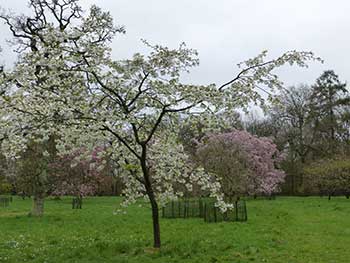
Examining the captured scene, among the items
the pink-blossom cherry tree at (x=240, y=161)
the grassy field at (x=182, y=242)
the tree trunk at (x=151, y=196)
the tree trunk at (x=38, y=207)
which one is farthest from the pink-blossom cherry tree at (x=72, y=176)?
the tree trunk at (x=151, y=196)

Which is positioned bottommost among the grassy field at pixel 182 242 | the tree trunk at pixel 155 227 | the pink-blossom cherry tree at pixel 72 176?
the grassy field at pixel 182 242

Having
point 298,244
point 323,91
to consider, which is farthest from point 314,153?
point 298,244

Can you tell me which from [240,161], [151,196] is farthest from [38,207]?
[240,161]

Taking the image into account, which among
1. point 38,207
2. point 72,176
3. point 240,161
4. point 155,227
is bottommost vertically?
point 155,227

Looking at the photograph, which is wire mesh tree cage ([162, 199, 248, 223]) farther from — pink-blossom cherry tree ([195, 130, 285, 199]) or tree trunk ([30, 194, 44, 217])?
tree trunk ([30, 194, 44, 217])

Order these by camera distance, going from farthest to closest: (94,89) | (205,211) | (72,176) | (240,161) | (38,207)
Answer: (240,161) → (72,176) → (38,207) → (205,211) → (94,89)

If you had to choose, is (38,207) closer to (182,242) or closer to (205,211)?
(205,211)

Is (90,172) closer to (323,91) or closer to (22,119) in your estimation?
(22,119)

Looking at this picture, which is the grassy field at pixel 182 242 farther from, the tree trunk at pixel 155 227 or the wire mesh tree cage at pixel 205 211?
the wire mesh tree cage at pixel 205 211

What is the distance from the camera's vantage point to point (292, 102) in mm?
45906

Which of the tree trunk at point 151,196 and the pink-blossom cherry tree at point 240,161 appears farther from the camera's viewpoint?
the pink-blossom cherry tree at point 240,161

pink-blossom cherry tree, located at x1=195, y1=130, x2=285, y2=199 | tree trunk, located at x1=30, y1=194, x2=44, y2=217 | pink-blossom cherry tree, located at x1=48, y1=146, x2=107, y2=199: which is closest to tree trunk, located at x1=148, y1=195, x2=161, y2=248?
pink-blossom cherry tree, located at x1=48, y1=146, x2=107, y2=199

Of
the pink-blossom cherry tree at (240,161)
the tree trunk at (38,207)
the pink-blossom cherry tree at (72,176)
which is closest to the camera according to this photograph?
the tree trunk at (38,207)

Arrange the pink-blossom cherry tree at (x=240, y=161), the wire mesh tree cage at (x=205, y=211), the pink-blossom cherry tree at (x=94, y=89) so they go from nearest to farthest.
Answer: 1. the pink-blossom cherry tree at (x=94, y=89)
2. the wire mesh tree cage at (x=205, y=211)
3. the pink-blossom cherry tree at (x=240, y=161)
